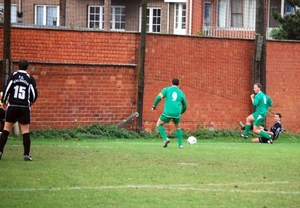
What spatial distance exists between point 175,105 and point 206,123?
673 centimetres

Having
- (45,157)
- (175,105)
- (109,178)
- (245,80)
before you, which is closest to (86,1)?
(245,80)

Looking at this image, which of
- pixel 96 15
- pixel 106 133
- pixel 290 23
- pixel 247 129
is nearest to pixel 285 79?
pixel 247 129

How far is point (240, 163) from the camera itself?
17.0m

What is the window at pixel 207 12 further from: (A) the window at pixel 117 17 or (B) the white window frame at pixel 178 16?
(A) the window at pixel 117 17

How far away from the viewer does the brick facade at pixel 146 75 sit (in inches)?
987

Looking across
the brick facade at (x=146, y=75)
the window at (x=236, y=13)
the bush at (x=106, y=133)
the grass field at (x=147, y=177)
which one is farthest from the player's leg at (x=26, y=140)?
the window at (x=236, y=13)

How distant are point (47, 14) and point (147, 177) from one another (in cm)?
2574

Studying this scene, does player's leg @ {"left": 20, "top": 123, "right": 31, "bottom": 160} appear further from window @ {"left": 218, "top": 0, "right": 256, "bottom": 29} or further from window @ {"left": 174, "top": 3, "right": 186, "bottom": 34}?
window @ {"left": 174, "top": 3, "right": 186, "bottom": 34}

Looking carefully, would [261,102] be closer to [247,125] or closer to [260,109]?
[260,109]

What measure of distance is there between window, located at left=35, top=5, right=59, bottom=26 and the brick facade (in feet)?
36.2

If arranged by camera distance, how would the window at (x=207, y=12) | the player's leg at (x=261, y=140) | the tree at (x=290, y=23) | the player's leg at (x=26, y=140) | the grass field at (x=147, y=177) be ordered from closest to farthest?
the grass field at (x=147, y=177)
the player's leg at (x=26, y=140)
the player's leg at (x=261, y=140)
the tree at (x=290, y=23)
the window at (x=207, y=12)

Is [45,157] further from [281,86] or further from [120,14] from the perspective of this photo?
[120,14]

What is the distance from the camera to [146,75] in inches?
1051

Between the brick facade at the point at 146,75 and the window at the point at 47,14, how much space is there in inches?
434
